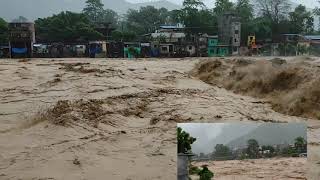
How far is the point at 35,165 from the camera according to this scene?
4.97 metres

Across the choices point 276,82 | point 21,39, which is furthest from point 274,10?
point 276,82

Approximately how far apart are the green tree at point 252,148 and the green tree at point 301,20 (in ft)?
135

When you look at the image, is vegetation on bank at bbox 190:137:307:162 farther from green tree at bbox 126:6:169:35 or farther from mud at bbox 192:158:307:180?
green tree at bbox 126:6:169:35

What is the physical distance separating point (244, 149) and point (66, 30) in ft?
102

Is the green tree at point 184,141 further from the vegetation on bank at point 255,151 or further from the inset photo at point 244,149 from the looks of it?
the vegetation on bank at point 255,151

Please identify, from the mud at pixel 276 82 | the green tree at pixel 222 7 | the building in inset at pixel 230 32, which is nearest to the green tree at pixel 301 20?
the green tree at pixel 222 7

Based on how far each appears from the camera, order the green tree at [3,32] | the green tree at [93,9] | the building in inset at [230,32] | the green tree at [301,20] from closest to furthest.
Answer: the green tree at [3,32], the building in inset at [230,32], the green tree at [93,9], the green tree at [301,20]

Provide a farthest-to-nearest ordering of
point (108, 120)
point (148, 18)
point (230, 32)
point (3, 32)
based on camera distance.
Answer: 1. point (148, 18)
2. point (230, 32)
3. point (3, 32)
4. point (108, 120)

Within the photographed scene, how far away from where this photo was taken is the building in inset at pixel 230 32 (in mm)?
33562

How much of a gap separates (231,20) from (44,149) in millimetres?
32179

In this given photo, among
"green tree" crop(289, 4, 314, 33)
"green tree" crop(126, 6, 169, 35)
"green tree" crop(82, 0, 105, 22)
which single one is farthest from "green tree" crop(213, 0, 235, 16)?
"green tree" crop(82, 0, 105, 22)

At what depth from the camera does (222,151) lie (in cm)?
350

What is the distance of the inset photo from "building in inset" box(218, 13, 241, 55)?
94.3 ft

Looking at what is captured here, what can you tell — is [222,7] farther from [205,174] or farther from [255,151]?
[205,174]
